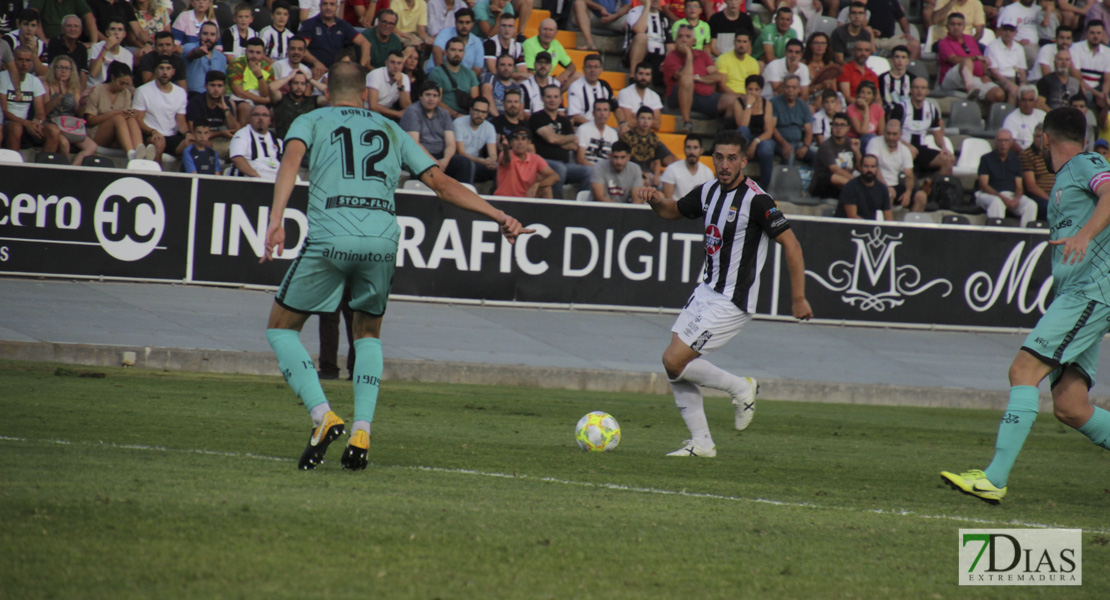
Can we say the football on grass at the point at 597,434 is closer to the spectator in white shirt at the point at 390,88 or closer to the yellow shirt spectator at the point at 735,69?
the spectator in white shirt at the point at 390,88

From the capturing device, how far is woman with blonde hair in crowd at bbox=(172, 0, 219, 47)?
17.5 m

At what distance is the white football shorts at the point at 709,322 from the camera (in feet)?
26.9

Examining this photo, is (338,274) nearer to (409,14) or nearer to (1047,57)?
(409,14)

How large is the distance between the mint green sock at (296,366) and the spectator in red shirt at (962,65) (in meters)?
18.6

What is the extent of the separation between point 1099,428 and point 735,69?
14365mm

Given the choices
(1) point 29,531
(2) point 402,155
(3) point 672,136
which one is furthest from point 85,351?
(3) point 672,136

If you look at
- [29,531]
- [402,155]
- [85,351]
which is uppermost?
[402,155]

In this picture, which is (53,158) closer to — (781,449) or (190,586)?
(781,449)

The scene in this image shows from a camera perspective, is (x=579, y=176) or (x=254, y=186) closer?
(x=254, y=186)

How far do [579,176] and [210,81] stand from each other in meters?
5.40

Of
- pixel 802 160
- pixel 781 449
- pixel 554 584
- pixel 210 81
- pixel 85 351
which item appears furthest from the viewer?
pixel 802 160

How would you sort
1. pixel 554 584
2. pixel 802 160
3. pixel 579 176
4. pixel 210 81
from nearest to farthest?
pixel 554 584, pixel 210 81, pixel 579 176, pixel 802 160

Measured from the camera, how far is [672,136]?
1988cm

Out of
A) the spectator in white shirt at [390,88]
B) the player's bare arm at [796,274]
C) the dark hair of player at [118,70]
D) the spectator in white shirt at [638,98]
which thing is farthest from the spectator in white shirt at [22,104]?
the player's bare arm at [796,274]
